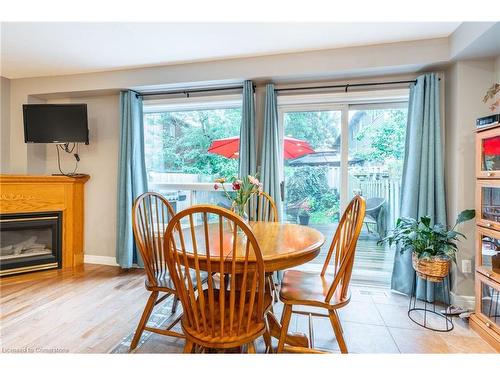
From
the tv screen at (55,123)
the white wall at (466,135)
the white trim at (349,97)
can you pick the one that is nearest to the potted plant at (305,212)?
the white trim at (349,97)

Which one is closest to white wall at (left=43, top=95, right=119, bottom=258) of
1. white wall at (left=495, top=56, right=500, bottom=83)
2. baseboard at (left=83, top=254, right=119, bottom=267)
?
baseboard at (left=83, top=254, right=119, bottom=267)

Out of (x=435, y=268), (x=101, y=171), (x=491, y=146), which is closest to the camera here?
(x=491, y=146)

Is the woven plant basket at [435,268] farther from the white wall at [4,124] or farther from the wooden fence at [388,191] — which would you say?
the white wall at [4,124]

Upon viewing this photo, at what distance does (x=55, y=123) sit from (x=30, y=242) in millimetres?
1481

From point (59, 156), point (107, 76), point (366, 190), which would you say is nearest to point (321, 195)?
point (366, 190)

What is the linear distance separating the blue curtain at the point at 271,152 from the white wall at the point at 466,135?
1.59 meters

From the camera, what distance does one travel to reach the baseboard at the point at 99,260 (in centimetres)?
A: 340

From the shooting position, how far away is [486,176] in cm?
188

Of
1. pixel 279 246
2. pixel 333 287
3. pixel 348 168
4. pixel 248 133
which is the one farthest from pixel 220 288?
pixel 348 168

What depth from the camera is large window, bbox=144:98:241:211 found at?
10.4 feet

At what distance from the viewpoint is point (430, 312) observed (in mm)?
2217

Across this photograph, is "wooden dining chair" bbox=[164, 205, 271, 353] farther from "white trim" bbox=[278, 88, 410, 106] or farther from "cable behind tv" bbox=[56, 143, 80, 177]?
"cable behind tv" bbox=[56, 143, 80, 177]

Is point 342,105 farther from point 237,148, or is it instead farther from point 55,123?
point 55,123
